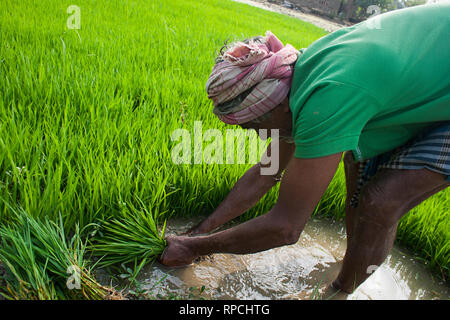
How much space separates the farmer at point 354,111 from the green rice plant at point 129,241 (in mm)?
190

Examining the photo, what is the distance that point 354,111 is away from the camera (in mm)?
924

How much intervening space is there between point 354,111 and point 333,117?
0.22 feet

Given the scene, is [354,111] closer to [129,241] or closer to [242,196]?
[242,196]

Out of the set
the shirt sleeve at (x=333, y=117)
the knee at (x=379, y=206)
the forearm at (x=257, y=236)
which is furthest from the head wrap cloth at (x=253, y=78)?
the knee at (x=379, y=206)

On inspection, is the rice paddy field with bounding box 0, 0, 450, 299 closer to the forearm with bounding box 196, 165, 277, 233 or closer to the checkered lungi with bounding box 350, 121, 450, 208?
the forearm with bounding box 196, 165, 277, 233

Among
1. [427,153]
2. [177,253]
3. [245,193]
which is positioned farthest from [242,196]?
[427,153]

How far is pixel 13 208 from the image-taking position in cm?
132

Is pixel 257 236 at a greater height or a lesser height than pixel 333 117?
lesser

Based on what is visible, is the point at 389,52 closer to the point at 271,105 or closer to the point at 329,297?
the point at 271,105

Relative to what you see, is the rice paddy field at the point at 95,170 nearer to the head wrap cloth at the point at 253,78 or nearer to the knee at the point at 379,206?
the head wrap cloth at the point at 253,78

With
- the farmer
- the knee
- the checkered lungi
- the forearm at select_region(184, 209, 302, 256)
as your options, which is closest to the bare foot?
the farmer

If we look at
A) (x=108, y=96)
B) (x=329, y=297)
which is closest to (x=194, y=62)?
(x=108, y=96)

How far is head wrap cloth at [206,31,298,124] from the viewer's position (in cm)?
109
